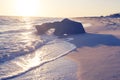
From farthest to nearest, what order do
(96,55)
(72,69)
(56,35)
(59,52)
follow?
(56,35) < (59,52) < (96,55) < (72,69)

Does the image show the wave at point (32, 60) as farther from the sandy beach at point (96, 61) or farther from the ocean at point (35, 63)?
the sandy beach at point (96, 61)

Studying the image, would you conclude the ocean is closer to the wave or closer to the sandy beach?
the wave

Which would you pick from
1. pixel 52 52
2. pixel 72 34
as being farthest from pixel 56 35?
pixel 52 52

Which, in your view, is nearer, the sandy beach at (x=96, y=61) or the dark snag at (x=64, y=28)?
the sandy beach at (x=96, y=61)

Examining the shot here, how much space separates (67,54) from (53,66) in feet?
8.68

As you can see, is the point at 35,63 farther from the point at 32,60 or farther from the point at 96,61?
the point at 96,61

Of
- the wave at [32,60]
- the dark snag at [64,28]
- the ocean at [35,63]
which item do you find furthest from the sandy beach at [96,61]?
the dark snag at [64,28]

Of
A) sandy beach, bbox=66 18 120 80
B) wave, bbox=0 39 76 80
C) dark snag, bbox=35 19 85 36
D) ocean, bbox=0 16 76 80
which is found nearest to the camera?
sandy beach, bbox=66 18 120 80

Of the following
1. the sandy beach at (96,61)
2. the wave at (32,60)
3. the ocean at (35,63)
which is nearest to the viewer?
the sandy beach at (96,61)

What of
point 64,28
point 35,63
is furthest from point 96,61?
point 64,28

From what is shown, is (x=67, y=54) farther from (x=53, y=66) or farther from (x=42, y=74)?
(x=42, y=74)

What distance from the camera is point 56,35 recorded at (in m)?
21.6

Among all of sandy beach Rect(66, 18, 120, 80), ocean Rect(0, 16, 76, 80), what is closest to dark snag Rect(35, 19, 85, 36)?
sandy beach Rect(66, 18, 120, 80)

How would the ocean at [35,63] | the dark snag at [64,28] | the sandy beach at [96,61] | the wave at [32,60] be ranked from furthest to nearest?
the dark snag at [64,28] → the wave at [32,60] → the ocean at [35,63] → the sandy beach at [96,61]
